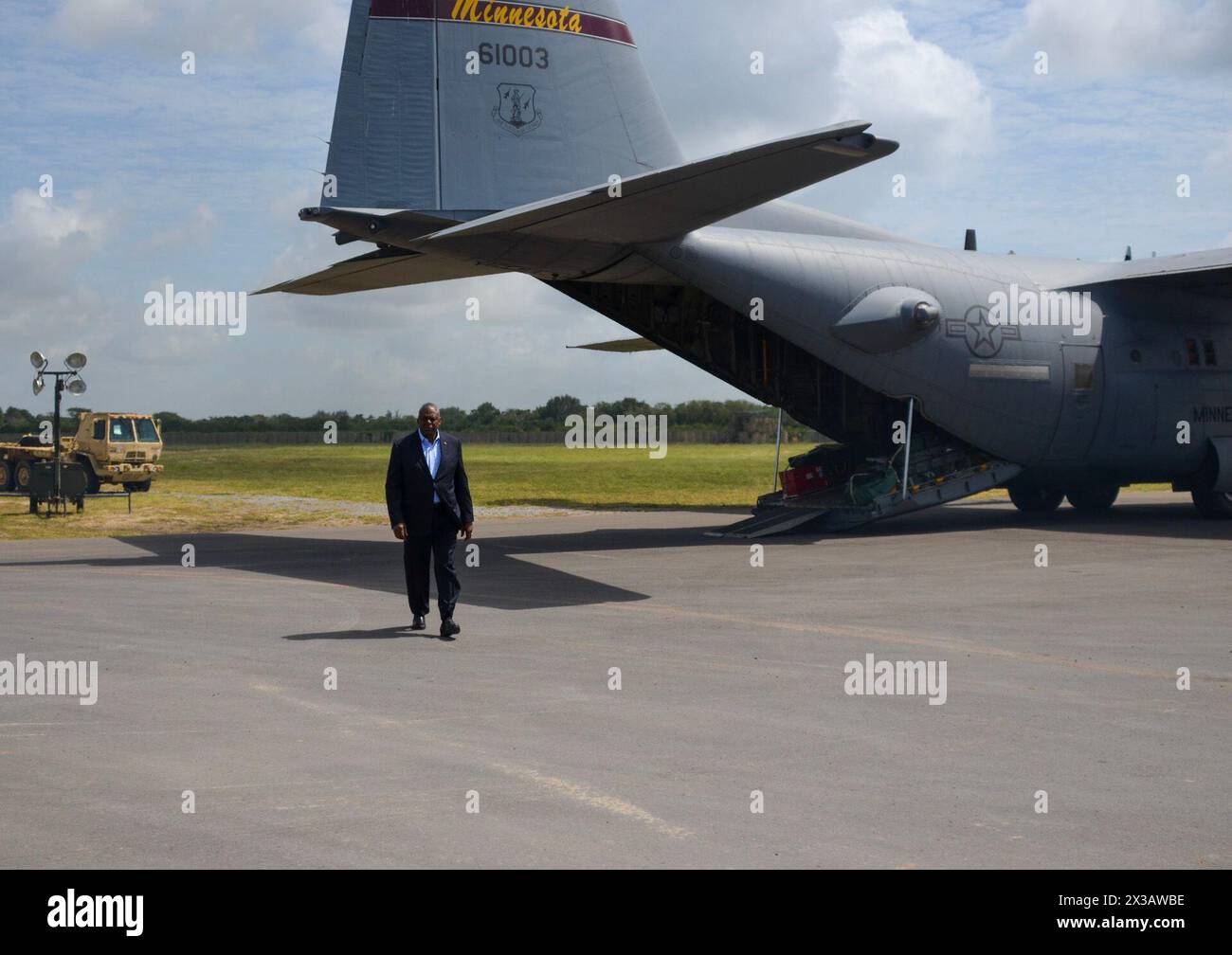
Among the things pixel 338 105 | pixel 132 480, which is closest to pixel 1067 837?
pixel 338 105

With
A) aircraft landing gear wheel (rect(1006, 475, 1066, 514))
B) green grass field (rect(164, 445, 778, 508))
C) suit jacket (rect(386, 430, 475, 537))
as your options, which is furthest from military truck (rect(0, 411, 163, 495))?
suit jacket (rect(386, 430, 475, 537))

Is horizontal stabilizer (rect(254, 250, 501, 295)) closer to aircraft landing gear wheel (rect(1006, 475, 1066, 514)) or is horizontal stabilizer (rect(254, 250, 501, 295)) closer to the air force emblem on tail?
the air force emblem on tail

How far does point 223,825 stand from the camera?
5680mm

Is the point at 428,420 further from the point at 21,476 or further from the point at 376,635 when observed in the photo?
the point at 21,476

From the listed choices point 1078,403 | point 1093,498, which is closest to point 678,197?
point 1078,403

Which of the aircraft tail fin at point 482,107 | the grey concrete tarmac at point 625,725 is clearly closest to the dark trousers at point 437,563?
the grey concrete tarmac at point 625,725

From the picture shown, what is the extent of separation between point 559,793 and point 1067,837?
2.44 meters

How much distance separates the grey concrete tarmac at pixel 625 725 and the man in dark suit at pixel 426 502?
64cm

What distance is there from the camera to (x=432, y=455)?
11953mm

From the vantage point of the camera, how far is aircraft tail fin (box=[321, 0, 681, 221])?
668 inches

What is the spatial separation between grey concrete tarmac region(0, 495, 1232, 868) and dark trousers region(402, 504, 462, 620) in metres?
0.38

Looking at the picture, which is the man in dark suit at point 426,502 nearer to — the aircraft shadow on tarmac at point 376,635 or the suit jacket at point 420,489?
the suit jacket at point 420,489

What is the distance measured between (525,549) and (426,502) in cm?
891
